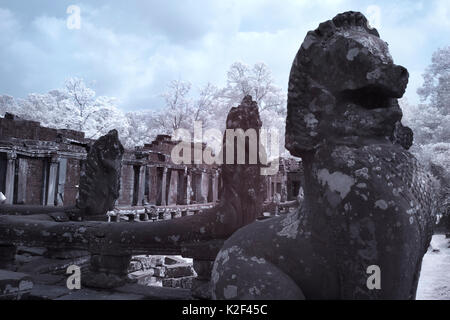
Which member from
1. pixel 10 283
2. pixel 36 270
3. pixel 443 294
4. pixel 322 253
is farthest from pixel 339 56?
pixel 443 294

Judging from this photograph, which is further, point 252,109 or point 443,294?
point 443,294

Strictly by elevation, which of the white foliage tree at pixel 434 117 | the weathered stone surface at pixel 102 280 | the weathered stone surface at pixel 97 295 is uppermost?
the white foliage tree at pixel 434 117

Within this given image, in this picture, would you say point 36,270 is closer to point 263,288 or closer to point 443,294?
point 263,288

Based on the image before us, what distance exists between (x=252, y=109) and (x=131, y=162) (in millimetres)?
16022

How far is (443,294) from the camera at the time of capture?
553cm

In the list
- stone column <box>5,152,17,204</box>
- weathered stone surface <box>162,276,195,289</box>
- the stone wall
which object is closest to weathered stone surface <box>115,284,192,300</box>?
weathered stone surface <box>162,276,195,289</box>

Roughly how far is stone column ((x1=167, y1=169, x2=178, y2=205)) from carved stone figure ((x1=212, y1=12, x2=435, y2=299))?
72.1 feet

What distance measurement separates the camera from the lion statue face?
175 cm

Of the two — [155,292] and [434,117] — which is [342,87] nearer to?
[155,292]

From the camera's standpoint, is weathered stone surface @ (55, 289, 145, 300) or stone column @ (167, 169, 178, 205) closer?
weathered stone surface @ (55, 289, 145, 300)

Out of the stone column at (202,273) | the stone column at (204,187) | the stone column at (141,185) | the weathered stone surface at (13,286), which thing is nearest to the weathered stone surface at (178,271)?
the stone column at (202,273)

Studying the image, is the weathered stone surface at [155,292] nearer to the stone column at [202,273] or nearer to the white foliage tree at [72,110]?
the stone column at [202,273]

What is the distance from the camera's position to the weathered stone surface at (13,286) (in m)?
2.79

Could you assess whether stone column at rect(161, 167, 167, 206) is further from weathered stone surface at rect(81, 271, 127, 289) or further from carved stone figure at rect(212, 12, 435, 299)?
carved stone figure at rect(212, 12, 435, 299)
